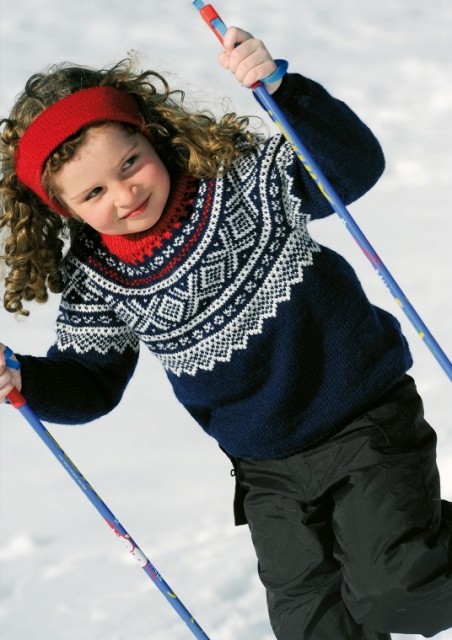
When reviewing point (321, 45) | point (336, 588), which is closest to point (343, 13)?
point (321, 45)

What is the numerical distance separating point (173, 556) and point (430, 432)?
862mm

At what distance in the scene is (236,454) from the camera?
2.29 metres

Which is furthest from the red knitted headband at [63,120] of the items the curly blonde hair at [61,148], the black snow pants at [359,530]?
the black snow pants at [359,530]

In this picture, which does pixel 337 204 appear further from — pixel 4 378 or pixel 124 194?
pixel 4 378

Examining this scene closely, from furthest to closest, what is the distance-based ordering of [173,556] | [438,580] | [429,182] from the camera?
[429,182], [173,556], [438,580]

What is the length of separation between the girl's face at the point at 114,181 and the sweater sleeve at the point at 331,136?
245 millimetres

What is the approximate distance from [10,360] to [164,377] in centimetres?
142

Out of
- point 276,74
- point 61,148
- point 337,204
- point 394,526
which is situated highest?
point 61,148

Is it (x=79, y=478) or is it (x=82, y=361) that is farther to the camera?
(x=82, y=361)

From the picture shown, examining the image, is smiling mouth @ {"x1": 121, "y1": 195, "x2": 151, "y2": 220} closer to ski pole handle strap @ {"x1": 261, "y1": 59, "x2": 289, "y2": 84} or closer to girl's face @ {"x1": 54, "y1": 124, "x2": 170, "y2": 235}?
girl's face @ {"x1": 54, "y1": 124, "x2": 170, "y2": 235}

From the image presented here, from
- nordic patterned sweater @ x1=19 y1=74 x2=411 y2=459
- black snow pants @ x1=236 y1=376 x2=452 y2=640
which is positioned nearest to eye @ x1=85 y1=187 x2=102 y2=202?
nordic patterned sweater @ x1=19 y1=74 x2=411 y2=459

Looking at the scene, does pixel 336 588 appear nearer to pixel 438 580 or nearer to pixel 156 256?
pixel 438 580

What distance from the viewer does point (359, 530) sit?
2.13m

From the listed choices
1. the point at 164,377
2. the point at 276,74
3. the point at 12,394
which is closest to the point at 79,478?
the point at 12,394
